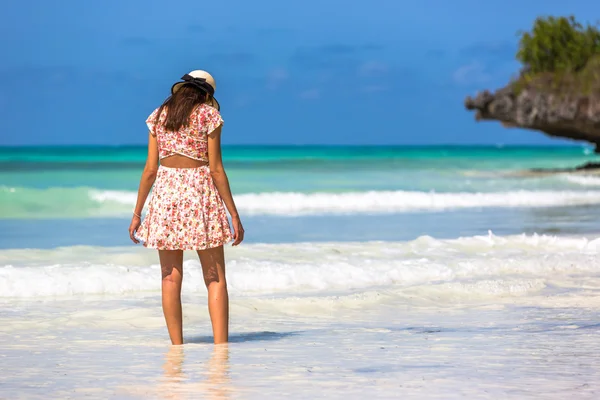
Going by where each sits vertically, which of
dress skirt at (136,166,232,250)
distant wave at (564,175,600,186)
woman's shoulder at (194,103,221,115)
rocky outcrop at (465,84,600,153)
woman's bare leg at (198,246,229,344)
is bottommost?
woman's bare leg at (198,246,229,344)

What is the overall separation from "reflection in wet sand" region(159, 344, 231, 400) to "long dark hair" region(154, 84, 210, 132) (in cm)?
120

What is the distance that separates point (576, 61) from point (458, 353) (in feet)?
113

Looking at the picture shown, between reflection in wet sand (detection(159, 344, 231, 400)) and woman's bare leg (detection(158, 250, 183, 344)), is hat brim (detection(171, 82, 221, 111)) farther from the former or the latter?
reflection in wet sand (detection(159, 344, 231, 400))

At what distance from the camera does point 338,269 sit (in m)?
8.50

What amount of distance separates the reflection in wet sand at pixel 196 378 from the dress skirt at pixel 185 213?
0.58 m

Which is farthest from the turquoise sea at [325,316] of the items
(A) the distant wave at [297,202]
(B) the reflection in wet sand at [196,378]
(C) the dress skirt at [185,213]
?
(A) the distant wave at [297,202]

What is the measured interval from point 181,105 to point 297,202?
50.5ft

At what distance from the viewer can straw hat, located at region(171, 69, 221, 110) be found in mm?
5207

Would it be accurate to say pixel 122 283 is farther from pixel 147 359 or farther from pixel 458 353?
pixel 458 353

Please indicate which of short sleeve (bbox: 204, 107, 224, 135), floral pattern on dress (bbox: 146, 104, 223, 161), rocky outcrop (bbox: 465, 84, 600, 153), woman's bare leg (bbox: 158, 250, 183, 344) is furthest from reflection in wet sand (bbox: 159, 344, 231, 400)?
rocky outcrop (bbox: 465, 84, 600, 153)

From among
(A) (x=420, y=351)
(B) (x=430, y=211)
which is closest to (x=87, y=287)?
(A) (x=420, y=351)

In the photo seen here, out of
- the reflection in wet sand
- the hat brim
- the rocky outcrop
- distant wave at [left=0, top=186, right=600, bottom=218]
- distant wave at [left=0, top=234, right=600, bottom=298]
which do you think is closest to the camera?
the reflection in wet sand

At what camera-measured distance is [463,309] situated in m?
6.78

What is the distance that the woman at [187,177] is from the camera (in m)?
5.10
